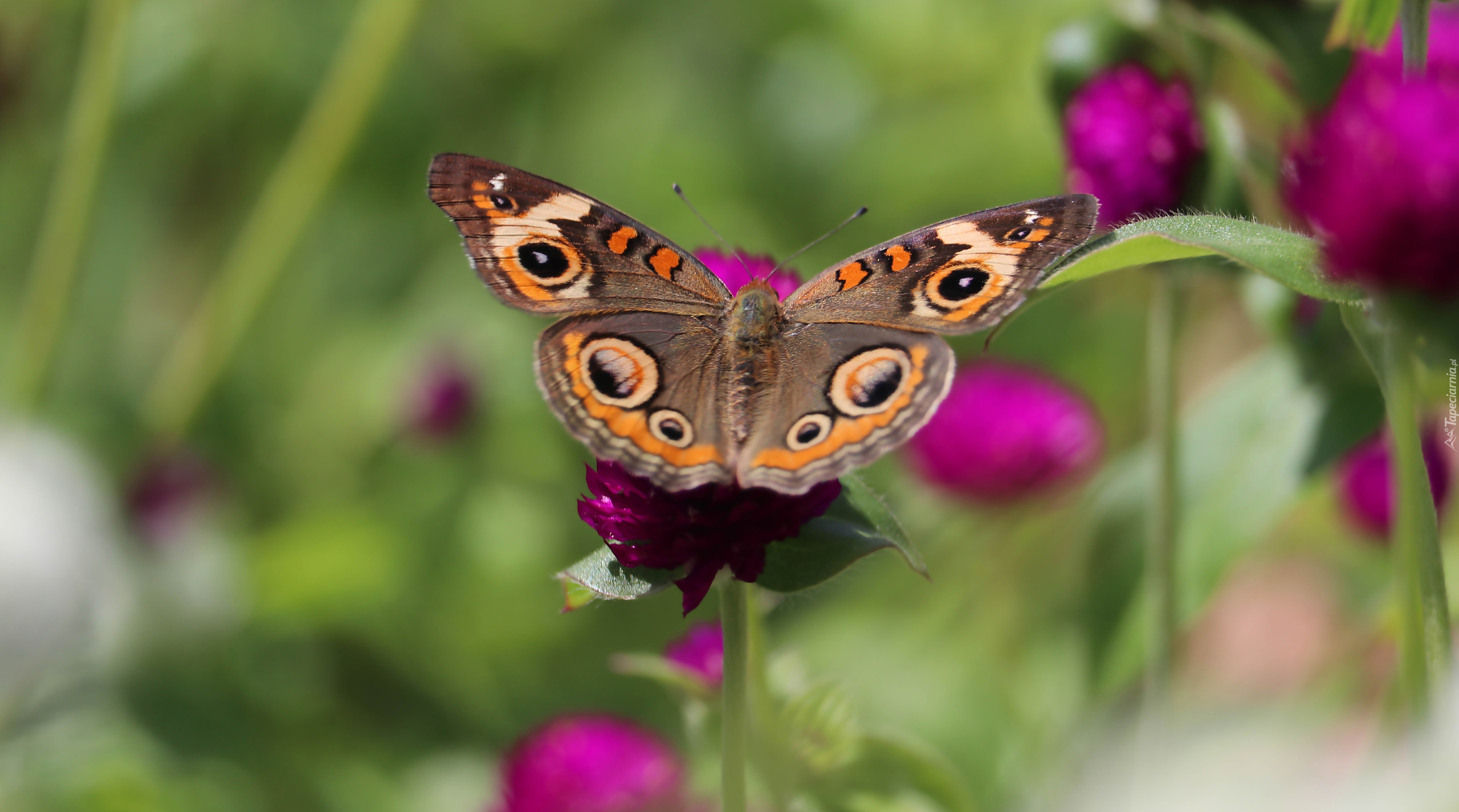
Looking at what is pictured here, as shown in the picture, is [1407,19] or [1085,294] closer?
[1407,19]

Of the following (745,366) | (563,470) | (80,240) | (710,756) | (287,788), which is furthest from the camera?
(563,470)

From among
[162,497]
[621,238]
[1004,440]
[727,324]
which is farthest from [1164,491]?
[162,497]

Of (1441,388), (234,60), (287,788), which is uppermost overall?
(234,60)

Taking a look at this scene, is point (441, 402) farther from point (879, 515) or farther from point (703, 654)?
point (879, 515)

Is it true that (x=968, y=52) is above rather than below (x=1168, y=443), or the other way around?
above

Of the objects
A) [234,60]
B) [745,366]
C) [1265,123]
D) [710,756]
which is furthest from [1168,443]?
[234,60]

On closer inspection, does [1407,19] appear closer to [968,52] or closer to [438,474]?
[968,52]
